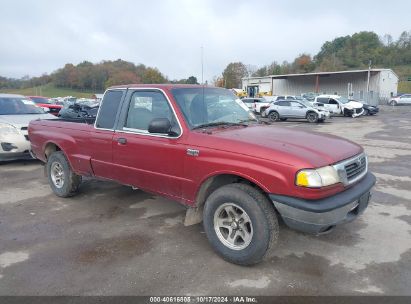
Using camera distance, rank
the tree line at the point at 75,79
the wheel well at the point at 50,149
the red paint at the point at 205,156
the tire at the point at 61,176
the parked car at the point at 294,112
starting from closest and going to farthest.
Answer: the red paint at the point at 205,156 < the tire at the point at 61,176 < the wheel well at the point at 50,149 < the parked car at the point at 294,112 < the tree line at the point at 75,79

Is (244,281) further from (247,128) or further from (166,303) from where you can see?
(247,128)

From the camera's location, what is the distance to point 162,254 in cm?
386

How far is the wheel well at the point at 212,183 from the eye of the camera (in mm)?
3703

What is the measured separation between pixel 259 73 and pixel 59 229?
102 metres

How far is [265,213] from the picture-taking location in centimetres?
330

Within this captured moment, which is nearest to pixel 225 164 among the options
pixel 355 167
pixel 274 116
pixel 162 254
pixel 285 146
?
pixel 285 146

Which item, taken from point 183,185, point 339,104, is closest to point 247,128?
point 183,185

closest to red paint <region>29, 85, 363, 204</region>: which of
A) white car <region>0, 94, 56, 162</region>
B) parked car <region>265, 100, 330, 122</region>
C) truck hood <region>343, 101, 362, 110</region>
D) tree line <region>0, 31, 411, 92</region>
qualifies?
white car <region>0, 94, 56, 162</region>

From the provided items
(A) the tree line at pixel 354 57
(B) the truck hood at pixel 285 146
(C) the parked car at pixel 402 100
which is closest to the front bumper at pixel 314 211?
(B) the truck hood at pixel 285 146

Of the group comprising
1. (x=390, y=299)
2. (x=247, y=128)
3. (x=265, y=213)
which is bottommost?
(x=390, y=299)

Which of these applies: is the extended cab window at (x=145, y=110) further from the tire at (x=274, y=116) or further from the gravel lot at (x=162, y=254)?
the tire at (x=274, y=116)

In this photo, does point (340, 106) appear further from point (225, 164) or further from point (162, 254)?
point (162, 254)

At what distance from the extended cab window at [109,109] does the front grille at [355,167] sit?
3040mm

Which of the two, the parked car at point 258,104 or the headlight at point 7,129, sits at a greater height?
the headlight at point 7,129
